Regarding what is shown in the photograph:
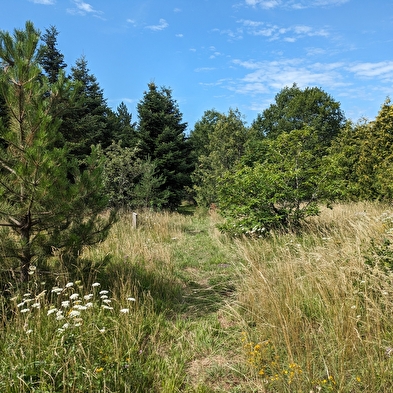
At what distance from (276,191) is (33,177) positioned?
4986mm

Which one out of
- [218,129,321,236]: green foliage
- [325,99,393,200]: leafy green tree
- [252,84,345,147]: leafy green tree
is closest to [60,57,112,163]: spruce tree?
[218,129,321,236]: green foliage

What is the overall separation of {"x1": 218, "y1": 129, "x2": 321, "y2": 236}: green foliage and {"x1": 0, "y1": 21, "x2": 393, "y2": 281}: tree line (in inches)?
1.0

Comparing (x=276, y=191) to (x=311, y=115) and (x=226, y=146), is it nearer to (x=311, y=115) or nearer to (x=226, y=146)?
(x=226, y=146)

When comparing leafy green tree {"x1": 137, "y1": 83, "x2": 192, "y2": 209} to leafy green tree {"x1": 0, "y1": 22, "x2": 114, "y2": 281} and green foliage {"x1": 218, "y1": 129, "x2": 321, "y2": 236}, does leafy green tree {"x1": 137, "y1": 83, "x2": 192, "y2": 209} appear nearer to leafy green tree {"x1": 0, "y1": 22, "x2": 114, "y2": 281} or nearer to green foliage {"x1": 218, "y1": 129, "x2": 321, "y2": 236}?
green foliage {"x1": 218, "y1": 129, "x2": 321, "y2": 236}

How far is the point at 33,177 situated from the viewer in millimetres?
2775

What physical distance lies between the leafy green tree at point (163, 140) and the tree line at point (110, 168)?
0.06m

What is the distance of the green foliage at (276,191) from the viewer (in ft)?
20.7

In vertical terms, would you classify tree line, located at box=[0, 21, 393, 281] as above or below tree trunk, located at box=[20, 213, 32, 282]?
above

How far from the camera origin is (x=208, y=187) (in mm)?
13836

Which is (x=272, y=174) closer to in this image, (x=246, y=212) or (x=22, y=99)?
(x=246, y=212)

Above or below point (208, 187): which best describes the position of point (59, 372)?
below

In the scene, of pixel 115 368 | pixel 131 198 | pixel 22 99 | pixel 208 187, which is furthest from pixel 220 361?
pixel 208 187

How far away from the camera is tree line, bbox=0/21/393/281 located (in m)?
2.91

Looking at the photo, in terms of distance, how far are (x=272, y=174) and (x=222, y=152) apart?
7.36 metres
